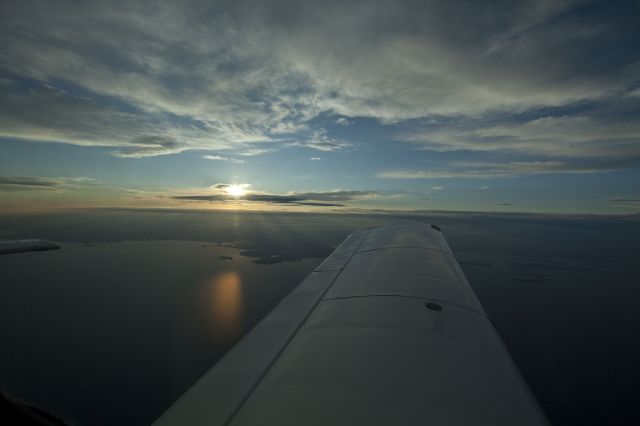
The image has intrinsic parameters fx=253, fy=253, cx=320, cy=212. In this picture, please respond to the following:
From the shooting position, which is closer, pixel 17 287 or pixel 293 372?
pixel 293 372

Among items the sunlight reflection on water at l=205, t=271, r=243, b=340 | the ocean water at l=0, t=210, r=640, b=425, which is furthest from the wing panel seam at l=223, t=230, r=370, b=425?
the sunlight reflection on water at l=205, t=271, r=243, b=340

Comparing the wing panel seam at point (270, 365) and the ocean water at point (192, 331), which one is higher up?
the wing panel seam at point (270, 365)

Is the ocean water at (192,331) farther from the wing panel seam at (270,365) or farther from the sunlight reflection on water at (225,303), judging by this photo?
the wing panel seam at (270,365)

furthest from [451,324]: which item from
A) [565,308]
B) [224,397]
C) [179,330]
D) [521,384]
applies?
[565,308]

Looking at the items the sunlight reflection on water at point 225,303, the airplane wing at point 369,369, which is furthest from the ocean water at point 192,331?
the airplane wing at point 369,369

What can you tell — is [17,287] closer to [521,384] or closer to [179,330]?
[179,330]

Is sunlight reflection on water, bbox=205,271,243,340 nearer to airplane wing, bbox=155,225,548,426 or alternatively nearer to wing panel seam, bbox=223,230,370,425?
wing panel seam, bbox=223,230,370,425

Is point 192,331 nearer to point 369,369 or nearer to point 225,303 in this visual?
point 225,303

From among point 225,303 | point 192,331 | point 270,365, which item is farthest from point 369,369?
point 225,303
